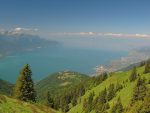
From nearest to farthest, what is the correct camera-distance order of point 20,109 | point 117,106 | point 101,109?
point 20,109, point 117,106, point 101,109

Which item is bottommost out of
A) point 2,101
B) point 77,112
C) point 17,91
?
point 77,112

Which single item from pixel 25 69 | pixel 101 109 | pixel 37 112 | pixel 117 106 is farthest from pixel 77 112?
pixel 37 112

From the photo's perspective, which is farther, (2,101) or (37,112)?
(37,112)

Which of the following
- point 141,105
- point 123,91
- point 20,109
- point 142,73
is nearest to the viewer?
point 20,109

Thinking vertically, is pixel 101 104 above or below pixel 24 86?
below

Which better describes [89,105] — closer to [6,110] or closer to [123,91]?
Result: [123,91]

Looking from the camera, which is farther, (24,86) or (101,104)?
(101,104)

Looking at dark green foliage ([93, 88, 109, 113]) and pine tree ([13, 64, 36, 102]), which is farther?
dark green foliage ([93, 88, 109, 113])

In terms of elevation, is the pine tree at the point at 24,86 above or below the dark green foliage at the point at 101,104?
above

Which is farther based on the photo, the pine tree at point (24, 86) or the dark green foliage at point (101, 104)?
the dark green foliage at point (101, 104)

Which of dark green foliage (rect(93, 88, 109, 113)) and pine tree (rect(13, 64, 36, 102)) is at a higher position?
pine tree (rect(13, 64, 36, 102))

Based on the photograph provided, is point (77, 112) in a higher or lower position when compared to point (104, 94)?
lower
